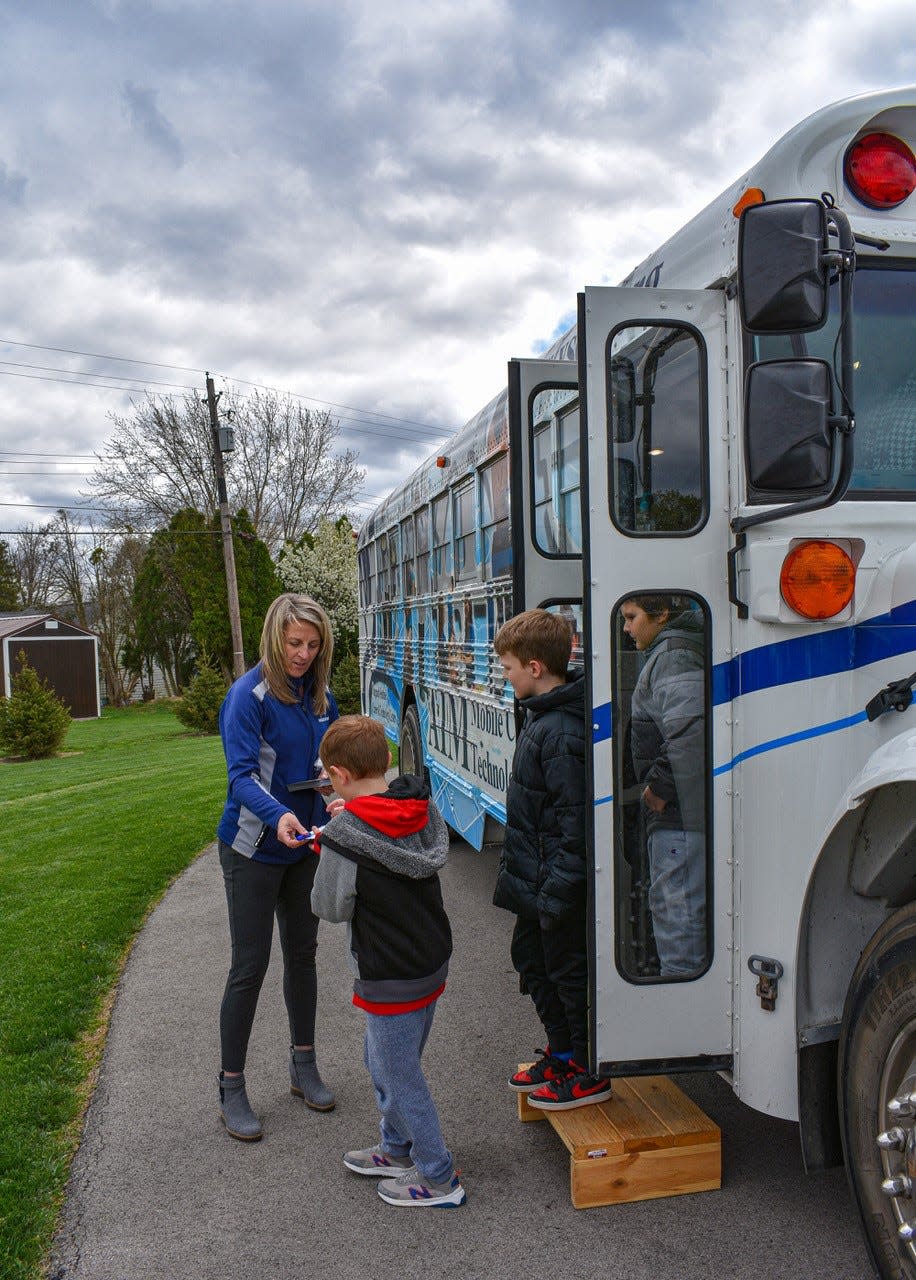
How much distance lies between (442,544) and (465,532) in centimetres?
72

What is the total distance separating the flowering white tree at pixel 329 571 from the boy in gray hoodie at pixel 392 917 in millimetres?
25636

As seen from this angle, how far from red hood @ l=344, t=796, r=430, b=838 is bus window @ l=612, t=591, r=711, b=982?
0.58 m

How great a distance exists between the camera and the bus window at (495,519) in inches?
193

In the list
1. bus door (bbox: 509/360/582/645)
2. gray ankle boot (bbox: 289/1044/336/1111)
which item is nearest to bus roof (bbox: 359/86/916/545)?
bus door (bbox: 509/360/582/645)

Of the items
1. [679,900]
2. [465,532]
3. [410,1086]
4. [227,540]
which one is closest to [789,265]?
[679,900]

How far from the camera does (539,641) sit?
3.29m

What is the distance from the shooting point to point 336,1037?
14.4ft

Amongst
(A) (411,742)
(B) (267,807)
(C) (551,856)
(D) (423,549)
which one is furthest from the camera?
(A) (411,742)

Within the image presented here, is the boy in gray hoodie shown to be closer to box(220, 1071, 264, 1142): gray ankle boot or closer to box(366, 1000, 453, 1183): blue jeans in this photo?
box(366, 1000, 453, 1183): blue jeans

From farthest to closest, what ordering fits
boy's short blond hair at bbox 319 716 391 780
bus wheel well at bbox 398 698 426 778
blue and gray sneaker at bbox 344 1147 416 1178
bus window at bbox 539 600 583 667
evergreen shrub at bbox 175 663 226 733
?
evergreen shrub at bbox 175 663 226 733
bus wheel well at bbox 398 698 426 778
bus window at bbox 539 600 583 667
blue and gray sneaker at bbox 344 1147 416 1178
boy's short blond hair at bbox 319 716 391 780

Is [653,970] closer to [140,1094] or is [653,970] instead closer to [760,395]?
[760,395]

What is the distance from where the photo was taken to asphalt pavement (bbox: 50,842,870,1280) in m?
2.70

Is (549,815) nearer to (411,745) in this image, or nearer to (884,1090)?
(884,1090)

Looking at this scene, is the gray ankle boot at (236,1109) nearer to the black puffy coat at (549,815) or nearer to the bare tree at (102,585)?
the black puffy coat at (549,815)
